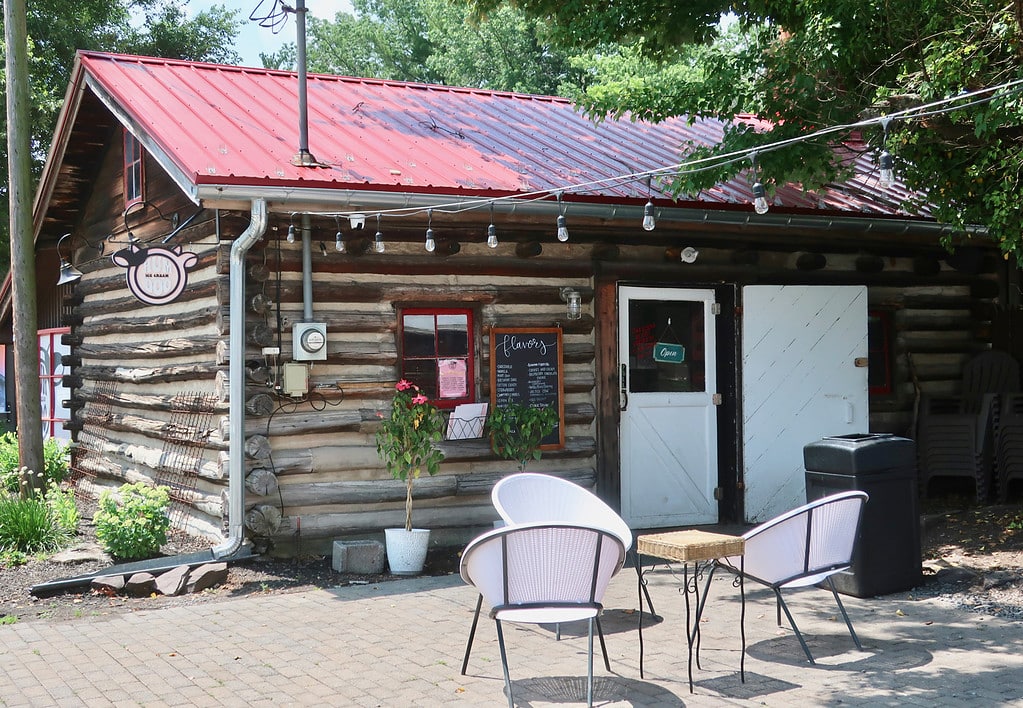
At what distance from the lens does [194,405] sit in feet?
30.1

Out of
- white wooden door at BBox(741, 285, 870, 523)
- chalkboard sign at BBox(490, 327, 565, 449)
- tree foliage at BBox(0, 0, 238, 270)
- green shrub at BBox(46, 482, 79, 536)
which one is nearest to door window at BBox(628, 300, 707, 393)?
white wooden door at BBox(741, 285, 870, 523)

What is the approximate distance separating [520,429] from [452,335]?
104 centimetres

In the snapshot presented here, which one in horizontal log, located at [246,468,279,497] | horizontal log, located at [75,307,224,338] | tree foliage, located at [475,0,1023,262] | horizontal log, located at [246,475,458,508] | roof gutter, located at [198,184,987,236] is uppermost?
tree foliage, located at [475,0,1023,262]

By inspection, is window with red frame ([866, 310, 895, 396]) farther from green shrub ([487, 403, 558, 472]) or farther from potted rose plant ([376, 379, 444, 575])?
potted rose plant ([376, 379, 444, 575])

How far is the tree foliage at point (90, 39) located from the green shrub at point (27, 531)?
12.1 meters

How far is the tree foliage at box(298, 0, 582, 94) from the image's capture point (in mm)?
28797

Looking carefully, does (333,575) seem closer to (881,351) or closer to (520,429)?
(520,429)

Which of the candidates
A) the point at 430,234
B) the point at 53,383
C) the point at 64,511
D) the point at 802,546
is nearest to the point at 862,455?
the point at 802,546

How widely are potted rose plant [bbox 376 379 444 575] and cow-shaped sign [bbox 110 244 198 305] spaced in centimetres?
191

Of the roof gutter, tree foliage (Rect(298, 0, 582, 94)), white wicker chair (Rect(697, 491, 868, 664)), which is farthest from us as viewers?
tree foliage (Rect(298, 0, 582, 94))

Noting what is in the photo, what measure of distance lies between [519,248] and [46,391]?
8.40 metres

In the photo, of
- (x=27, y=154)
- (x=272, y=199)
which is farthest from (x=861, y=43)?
(x=27, y=154)

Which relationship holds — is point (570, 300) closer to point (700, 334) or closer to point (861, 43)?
point (700, 334)

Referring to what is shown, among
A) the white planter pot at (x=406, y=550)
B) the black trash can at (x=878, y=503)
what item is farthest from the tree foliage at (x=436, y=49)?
the black trash can at (x=878, y=503)
